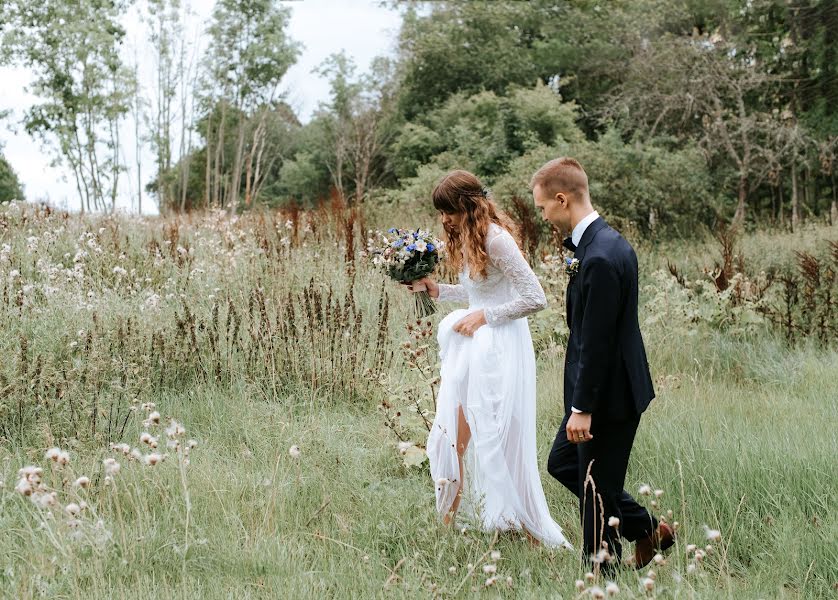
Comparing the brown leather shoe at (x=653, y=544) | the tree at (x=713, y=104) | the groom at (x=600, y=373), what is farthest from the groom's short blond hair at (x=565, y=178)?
the tree at (x=713, y=104)

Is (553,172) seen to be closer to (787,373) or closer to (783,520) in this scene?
(783,520)

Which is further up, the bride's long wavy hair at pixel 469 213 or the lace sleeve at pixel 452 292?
the bride's long wavy hair at pixel 469 213

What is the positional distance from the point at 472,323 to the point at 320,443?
4.61 feet

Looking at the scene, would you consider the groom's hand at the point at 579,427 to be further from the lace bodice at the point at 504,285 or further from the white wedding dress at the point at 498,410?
the lace bodice at the point at 504,285

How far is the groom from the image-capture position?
2840 millimetres

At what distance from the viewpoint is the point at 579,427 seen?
2.88 m

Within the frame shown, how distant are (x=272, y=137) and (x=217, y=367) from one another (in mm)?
35412

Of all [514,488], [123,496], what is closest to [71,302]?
[123,496]

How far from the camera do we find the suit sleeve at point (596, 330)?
2820mm

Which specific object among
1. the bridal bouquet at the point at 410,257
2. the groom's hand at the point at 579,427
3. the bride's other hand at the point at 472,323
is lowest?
the groom's hand at the point at 579,427

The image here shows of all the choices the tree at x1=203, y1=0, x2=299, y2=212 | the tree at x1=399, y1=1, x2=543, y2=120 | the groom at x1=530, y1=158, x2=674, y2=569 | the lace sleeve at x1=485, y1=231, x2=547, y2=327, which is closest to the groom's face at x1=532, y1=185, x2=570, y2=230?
the groom at x1=530, y1=158, x2=674, y2=569

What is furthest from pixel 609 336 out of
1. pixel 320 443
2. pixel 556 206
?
pixel 320 443

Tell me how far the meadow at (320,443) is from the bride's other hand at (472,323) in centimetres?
64

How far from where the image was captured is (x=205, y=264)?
821 cm
